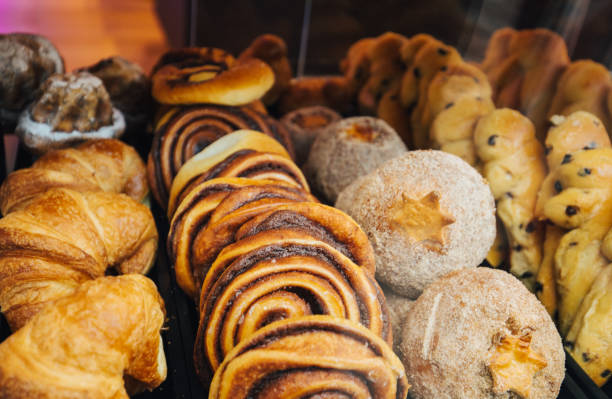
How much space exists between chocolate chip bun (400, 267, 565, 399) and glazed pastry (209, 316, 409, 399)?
7.4 inches

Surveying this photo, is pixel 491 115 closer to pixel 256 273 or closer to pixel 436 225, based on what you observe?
pixel 436 225

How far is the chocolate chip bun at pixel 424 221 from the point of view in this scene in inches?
49.4

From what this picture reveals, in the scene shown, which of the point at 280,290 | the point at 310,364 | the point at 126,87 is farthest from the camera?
the point at 126,87

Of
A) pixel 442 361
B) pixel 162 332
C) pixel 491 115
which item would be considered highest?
pixel 491 115

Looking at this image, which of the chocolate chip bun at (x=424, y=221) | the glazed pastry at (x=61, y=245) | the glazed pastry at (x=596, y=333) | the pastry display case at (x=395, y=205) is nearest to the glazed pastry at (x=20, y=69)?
the pastry display case at (x=395, y=205)

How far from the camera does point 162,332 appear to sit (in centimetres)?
131

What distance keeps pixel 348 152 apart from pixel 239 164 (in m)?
0.48

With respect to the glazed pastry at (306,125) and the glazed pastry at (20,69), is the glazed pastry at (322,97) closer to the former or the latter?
the glazed pastry at (306,125)

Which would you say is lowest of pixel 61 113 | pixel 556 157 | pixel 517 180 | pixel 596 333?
pixel 596 333

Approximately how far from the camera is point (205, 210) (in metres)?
1.27

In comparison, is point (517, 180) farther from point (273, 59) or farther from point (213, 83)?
point (273, 59)

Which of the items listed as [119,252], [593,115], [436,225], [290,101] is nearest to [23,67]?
[119,252]

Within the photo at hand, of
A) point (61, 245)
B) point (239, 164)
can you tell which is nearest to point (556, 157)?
point (239, 164)

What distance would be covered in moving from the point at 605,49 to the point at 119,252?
176cm
